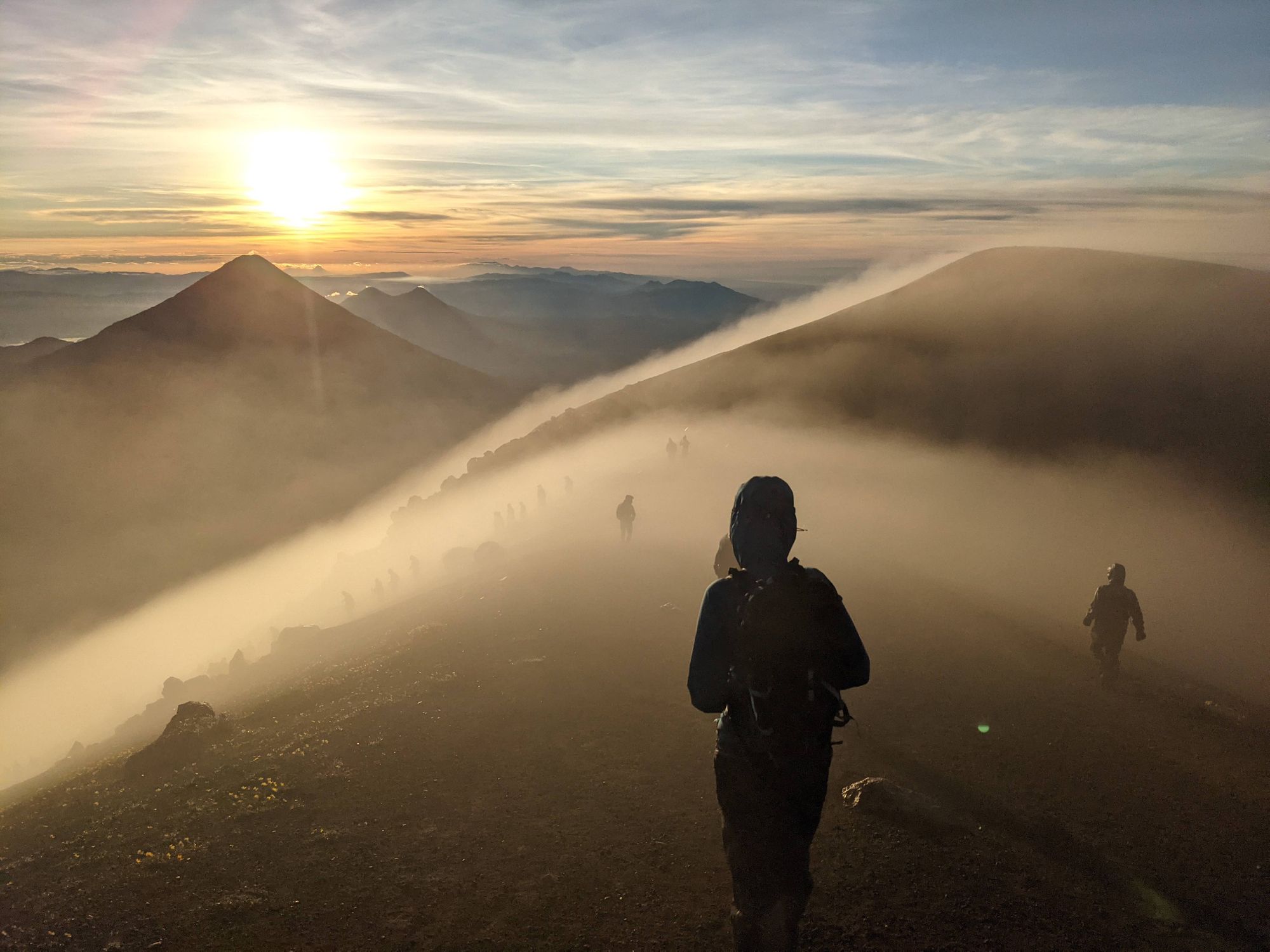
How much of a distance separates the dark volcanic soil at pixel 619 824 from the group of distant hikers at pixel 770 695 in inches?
161

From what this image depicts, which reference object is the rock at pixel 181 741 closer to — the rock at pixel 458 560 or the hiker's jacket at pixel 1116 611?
the hiker's jacket at pixel 1116 611

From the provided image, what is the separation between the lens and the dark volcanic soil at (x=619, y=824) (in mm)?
8336

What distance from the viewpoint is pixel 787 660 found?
14.1ft

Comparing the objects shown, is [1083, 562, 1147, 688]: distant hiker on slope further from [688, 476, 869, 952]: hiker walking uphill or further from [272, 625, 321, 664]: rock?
[272, 625, 321, 664]: rock

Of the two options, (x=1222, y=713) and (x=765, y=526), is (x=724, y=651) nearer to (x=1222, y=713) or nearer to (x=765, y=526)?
(x=765, y=526)

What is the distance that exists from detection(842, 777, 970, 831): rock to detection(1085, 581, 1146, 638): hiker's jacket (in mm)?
7555

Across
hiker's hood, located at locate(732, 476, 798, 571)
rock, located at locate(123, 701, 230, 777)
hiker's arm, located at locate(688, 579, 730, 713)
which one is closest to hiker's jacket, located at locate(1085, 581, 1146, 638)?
hiker's hood, located at locate(732, 476, 798, 571)

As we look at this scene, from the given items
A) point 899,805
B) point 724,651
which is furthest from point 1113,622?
point 724,651

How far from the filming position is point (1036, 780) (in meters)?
11.4

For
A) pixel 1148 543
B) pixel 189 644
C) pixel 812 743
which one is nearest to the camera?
pixel 812 743

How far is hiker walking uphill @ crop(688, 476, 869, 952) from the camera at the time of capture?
14.1 feet

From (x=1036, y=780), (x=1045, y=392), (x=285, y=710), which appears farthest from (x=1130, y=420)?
(x=285, y=710)

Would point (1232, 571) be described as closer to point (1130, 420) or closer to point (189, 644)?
point (1130, 420)

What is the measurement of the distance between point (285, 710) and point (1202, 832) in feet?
54.6
